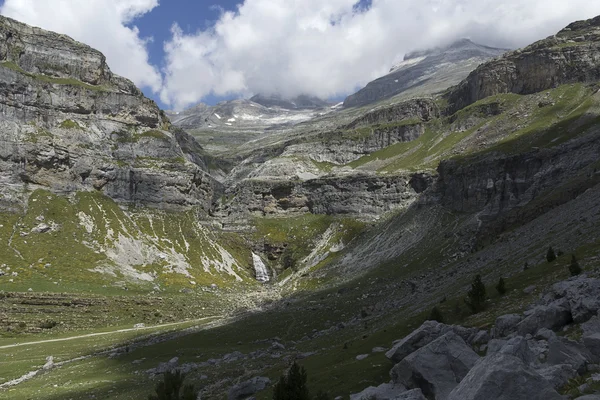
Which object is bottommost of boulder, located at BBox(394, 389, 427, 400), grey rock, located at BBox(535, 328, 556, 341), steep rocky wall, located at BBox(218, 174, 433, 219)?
grey rock, located at BBox(535, 328, 556, 341)

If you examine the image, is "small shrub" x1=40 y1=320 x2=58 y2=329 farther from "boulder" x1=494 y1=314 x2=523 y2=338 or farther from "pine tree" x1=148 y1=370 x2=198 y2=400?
"boulder" x1=494 y1=314 x2=523 y2=338

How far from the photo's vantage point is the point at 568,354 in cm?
1437

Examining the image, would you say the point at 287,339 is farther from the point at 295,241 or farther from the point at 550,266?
the point at 295,241

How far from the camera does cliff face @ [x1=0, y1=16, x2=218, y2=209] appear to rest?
15212 cm

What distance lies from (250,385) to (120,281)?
102 meters

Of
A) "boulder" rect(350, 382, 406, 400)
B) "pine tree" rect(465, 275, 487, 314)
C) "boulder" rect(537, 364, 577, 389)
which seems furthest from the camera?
"pine tree" rect(465, 275, 487, 314)

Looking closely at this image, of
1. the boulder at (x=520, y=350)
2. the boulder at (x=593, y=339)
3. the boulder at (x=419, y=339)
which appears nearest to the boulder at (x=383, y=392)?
the boulder at (x=419, y=339)

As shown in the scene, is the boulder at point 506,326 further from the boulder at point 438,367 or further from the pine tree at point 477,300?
the pine tree at point 477,300

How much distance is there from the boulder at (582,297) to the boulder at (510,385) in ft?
33.8

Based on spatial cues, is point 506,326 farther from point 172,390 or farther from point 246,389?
point 172,390

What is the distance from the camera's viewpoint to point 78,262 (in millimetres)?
121750

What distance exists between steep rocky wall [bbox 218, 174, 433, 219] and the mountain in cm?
73

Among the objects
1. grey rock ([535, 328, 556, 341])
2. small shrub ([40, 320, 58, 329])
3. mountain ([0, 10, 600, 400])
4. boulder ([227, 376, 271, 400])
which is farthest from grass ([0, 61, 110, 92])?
grey rock ([535, 328, 556, 341])

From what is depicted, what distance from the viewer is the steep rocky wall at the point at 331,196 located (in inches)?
7013
